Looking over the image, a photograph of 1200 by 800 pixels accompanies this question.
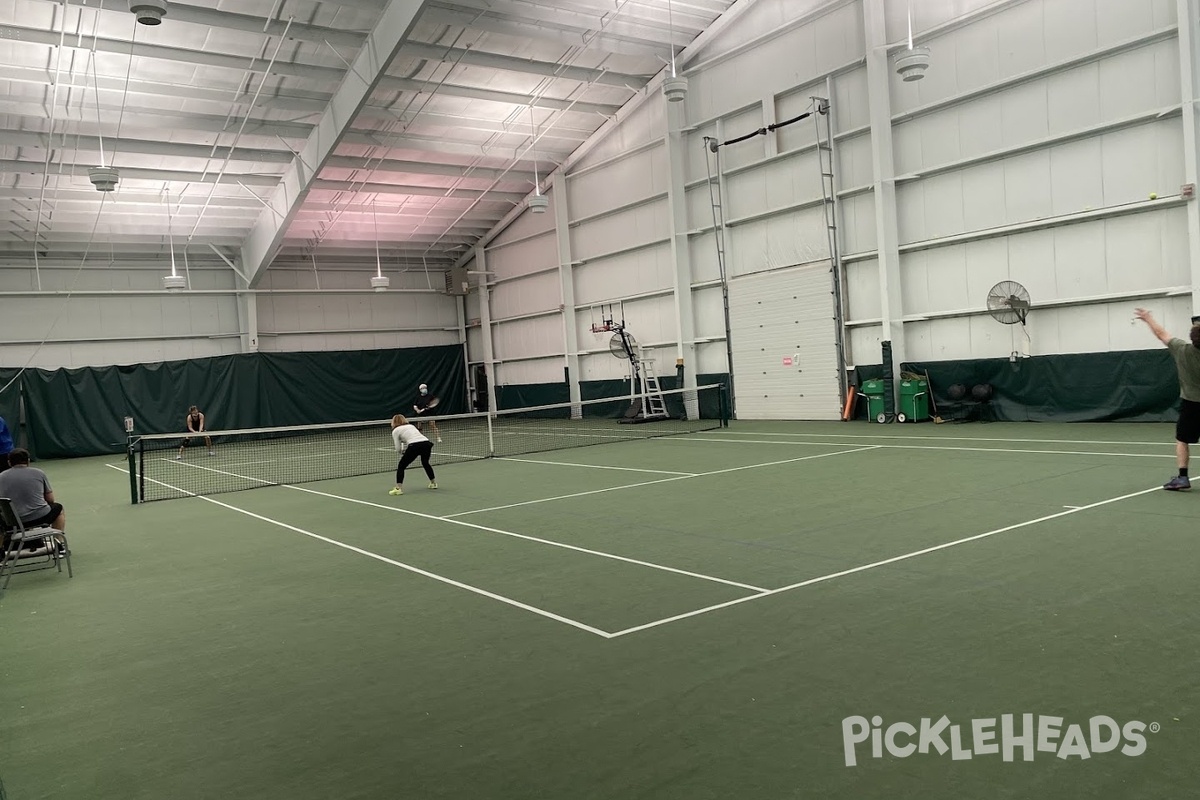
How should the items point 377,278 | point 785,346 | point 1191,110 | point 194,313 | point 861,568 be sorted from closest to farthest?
point 861,568, point 1191,110, point 785,346, point 377,278, point 194,313

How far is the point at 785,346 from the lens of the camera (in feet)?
70.5

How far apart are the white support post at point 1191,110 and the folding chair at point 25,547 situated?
1622 cm

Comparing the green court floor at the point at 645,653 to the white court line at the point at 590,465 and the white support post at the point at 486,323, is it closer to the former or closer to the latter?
the white court line at the point at 590,465

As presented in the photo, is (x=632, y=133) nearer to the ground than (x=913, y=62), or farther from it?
farther from it

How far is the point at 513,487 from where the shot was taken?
491 inches

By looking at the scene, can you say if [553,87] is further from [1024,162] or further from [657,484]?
[657,484]

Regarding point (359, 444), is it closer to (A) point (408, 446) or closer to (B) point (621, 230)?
(B) point (621, 230)

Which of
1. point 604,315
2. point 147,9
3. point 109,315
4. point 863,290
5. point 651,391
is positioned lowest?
point 651,391

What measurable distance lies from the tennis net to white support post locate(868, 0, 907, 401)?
413cm

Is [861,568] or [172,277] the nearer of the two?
[861,568]

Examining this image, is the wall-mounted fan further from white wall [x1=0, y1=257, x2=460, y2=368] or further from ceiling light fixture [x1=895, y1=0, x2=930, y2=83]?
white wall [x1=0, y1=257, x2=460, y2=368]

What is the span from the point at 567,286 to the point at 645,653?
79.6ft

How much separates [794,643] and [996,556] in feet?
8.11

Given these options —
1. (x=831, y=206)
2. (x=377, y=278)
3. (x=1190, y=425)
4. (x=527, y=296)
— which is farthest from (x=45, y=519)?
(x=527, y=296)
